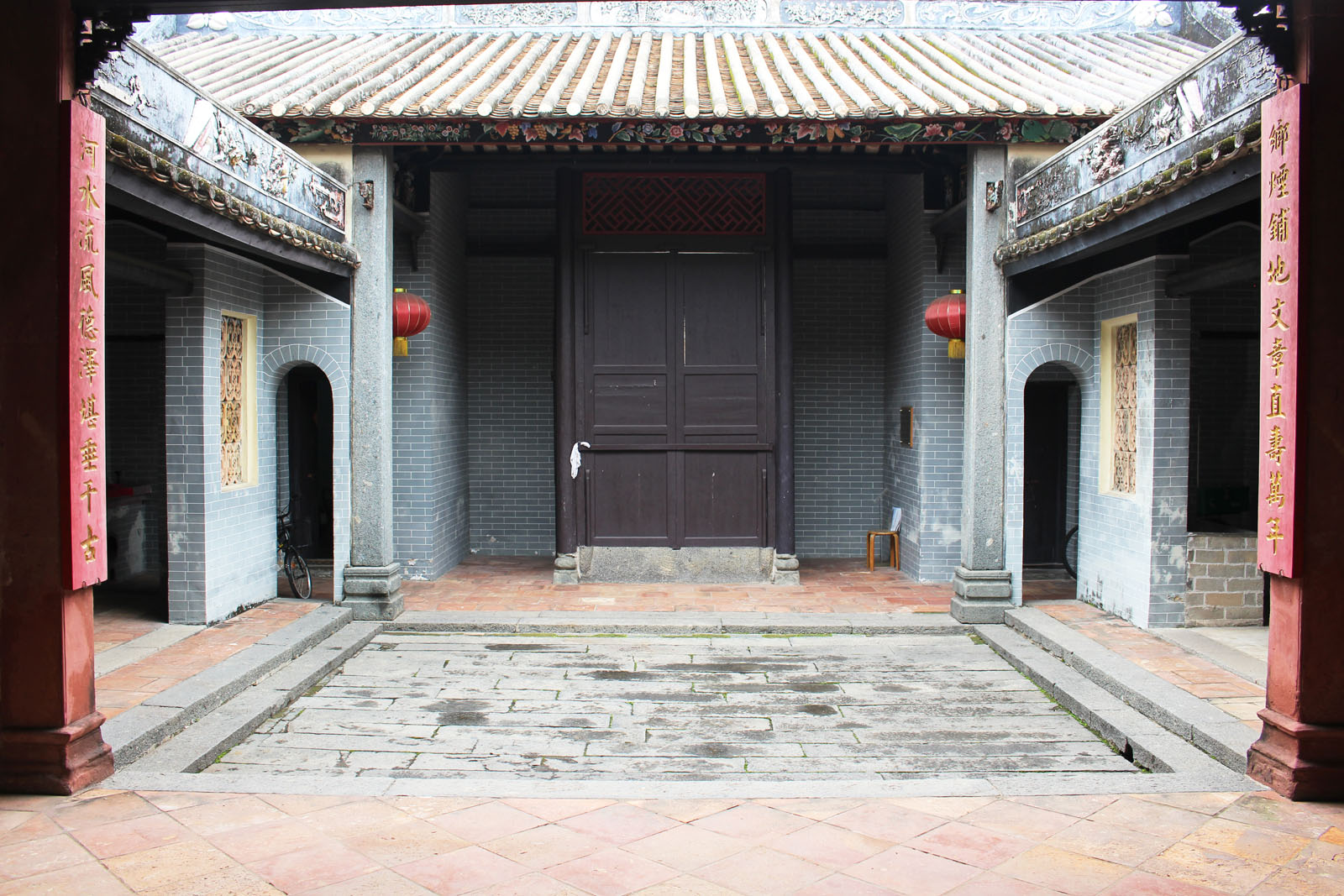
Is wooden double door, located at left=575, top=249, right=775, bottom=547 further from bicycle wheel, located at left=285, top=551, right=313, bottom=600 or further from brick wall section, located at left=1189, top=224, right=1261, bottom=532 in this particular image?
brick wall section, located at left=1189, top=224, right=1261, bottom=532

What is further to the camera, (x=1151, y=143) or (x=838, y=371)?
(x=838, y=371)

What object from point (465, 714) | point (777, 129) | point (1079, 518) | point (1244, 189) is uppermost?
point (777, 129)

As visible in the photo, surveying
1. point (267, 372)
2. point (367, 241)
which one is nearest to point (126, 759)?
point (267, 372)

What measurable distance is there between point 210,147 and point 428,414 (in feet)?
12.0

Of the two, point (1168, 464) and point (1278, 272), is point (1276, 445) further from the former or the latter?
point (1168, 464)

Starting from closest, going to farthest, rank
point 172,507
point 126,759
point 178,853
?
point 178,853
point 126,759
point 172,507

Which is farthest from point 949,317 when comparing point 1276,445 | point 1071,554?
point 1276,445

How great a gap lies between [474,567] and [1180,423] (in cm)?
657

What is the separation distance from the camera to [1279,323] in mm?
4102

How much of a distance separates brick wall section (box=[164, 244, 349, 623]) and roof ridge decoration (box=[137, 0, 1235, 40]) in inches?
152

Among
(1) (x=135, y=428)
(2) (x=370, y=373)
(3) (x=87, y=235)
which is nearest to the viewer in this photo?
(3) (x=87, y=235)

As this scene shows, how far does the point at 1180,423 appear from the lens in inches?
275

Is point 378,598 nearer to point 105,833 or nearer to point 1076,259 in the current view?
point 105,833

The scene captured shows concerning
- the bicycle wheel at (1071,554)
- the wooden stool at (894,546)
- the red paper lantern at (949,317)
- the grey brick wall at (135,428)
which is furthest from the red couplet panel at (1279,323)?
the grey brick wall at (135,428)
